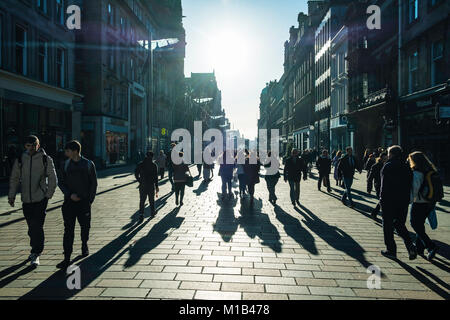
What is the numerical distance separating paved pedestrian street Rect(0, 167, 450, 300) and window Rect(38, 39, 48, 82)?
13982mm

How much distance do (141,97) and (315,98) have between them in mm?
22151

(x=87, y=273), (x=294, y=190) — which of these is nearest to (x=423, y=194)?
(x=87, y=273)

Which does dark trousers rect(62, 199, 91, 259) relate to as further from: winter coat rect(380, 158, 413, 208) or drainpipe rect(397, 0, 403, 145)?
drainpipe rect(397, 0, 403, 145)

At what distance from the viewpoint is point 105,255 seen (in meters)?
5.48

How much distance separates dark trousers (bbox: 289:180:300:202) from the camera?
1062 centimetres

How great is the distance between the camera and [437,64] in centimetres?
1708

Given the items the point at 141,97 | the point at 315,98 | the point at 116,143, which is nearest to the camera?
the point at 116,143

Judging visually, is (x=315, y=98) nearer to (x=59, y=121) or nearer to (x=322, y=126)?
(x=322, y=126)

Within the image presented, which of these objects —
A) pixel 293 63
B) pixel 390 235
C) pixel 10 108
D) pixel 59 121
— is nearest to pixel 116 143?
pixel 59 121

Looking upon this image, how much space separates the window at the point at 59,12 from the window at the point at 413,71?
826 inches

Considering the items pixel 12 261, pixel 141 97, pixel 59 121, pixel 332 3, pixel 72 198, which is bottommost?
pixel 12 261

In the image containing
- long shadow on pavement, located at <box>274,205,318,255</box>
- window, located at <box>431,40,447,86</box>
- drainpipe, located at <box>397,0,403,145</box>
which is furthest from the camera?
drainpipe, located at <box>397,0,403,145</box>

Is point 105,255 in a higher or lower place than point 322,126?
lower

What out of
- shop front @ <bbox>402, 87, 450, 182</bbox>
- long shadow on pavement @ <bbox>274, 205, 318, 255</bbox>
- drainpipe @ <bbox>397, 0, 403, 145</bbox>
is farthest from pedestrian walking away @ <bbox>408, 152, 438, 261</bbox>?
drainpipe @ <bbox>397, 0, 403, 145</bbox>
